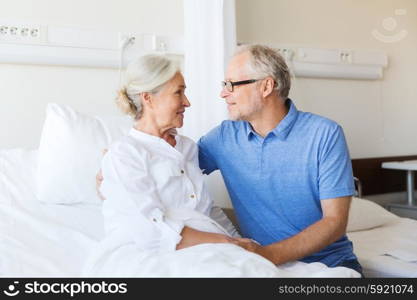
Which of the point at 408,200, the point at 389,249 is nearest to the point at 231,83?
the point at 389,249

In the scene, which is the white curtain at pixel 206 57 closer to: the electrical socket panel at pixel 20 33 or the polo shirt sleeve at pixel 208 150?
the polo shirt sleeve at pixel 208 150

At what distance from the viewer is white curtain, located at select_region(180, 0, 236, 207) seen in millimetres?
2346

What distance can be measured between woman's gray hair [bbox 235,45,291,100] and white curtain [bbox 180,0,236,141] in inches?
24.1

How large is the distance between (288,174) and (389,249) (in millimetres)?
630

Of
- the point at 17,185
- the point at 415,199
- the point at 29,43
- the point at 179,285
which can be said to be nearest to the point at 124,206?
the point at 179,285

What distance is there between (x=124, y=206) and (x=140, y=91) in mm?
396

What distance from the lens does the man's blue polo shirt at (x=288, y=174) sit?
1.61 m

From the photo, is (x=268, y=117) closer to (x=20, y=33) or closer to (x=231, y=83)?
(x=231, y=83)

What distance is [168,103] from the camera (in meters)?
1.62

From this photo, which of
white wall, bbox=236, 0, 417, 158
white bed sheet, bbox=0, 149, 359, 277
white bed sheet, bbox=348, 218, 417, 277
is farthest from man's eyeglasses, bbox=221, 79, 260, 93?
white wall, bbox=236, 0, 417, 158

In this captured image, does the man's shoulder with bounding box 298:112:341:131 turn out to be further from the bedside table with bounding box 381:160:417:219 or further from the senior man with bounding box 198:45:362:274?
the bedside table with bounding box 381:160:417:219

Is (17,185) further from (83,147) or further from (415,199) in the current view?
(415,199)

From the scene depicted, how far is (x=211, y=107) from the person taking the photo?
92.4 inches

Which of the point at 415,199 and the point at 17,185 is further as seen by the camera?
the point at 415,199
